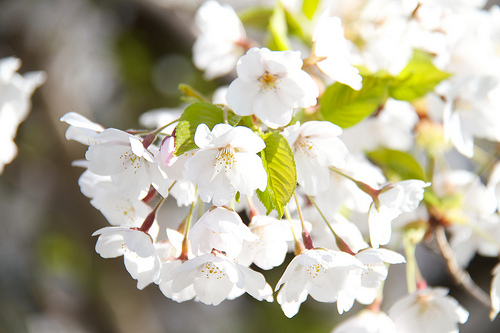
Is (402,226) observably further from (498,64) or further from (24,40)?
(24,40)

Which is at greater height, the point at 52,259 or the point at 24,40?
the point at 24,40

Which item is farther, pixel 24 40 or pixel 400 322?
pixel 24 40

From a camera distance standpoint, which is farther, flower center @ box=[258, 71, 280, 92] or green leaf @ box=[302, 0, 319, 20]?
green leaf @ box=[302, 0, 319, 20]

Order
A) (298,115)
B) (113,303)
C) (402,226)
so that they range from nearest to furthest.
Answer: (298,115) < (402,226) < (113,303)

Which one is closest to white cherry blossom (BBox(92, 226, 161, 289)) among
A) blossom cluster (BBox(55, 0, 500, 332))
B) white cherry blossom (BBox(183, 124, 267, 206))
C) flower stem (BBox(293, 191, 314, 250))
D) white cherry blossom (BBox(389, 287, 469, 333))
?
blossom cluster (BBox(55, 0, 500, 332))

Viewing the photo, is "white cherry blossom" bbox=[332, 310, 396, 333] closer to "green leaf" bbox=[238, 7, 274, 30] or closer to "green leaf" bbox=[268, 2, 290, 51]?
"green leaf" bbox=[268, 2, 290, 51]

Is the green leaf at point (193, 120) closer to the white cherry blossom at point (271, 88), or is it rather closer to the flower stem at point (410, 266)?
the white cherry blossom at point (271, 88)

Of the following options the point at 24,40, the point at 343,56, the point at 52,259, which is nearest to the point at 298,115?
the point at 343,56
